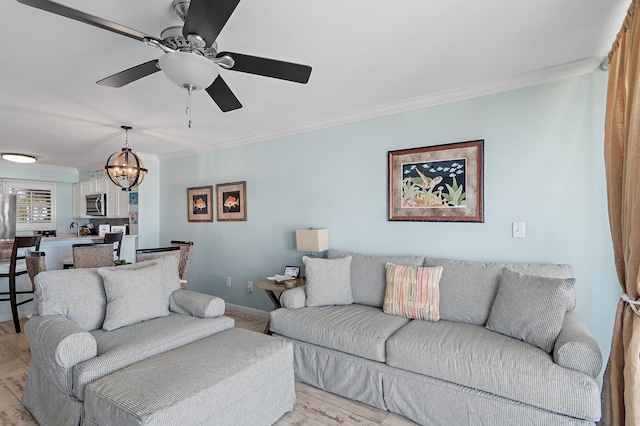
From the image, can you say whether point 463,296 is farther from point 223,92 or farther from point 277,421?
point 223,92

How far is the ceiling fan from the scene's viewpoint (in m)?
1.31

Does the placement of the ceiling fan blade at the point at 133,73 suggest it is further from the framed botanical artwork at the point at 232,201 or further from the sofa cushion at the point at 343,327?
the framed botanical artwork at the point at 232,201

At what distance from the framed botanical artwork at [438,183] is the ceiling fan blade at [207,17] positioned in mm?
2063

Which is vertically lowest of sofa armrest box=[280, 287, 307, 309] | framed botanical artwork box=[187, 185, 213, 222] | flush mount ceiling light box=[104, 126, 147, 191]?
sofa armrest box=[280, 287, 307, 309]

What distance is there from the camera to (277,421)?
82.8 inches

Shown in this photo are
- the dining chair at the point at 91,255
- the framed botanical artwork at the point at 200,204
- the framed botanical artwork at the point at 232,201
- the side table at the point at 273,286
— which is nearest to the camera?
the side table at the point at 273,286

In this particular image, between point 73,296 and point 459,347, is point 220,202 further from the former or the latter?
point 459,347

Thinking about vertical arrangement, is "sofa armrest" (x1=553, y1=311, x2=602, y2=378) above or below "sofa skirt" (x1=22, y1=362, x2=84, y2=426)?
above

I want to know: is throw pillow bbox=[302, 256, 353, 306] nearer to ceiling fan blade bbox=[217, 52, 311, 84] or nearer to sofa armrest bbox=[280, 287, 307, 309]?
sofa armrest bbox=[280, 287, 307, 309]

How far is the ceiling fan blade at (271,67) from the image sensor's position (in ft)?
5.58

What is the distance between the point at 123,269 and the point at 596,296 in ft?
11.6

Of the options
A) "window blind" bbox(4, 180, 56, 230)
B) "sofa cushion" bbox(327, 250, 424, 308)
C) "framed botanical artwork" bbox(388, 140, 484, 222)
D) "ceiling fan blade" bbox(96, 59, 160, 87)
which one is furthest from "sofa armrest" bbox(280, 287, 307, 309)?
"window blind" bbox(4, 180, 56, 230)

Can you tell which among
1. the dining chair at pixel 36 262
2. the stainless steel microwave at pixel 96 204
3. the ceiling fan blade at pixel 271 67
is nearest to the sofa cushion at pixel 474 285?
Result: the ceiling fan blade at pixel 271 67

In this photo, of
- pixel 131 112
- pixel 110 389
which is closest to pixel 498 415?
pixel 110 389
